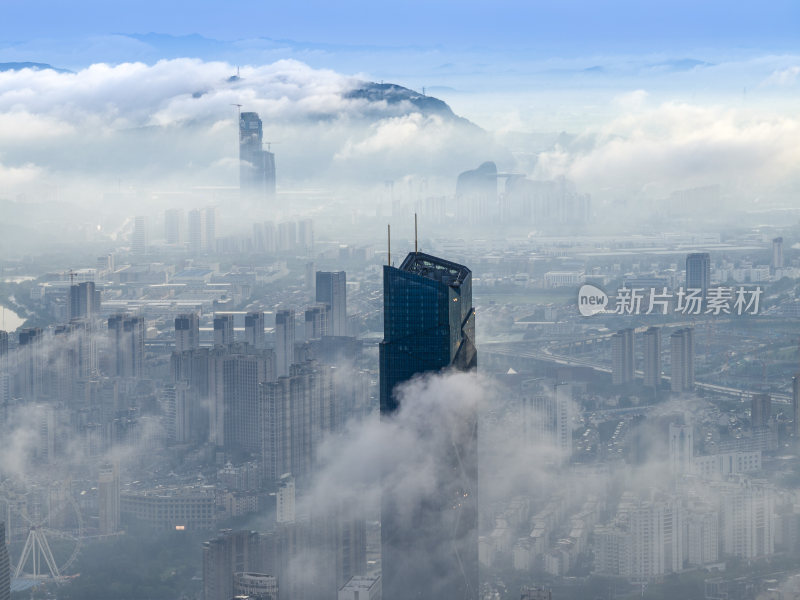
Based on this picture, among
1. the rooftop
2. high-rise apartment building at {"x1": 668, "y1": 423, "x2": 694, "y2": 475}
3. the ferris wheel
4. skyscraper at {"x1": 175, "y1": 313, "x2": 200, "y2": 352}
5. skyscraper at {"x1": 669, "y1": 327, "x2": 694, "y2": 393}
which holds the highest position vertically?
the rooftop

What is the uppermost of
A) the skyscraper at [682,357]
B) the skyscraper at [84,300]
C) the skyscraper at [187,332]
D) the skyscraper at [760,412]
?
the skyscraper at [84,300]

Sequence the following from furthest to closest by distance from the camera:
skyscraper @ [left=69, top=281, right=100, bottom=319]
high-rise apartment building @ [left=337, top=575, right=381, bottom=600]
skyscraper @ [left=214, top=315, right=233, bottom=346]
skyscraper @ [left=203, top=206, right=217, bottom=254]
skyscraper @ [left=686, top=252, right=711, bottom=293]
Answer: skyscraper @ [left=69, top=281, right=100, bottom=319] → skyscraper @ [left=203, top=206, right=217, bottom=254] → skyscraper @ [left=214, top=315, right=233, bottom=346] → skyscraper @ [left=686, top=252, right=711, bottom=293] → high-rise apartment building @ [left=337, top=575, right=381, bottom=600]

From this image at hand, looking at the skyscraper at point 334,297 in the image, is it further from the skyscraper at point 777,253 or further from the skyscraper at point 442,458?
the skyscraper at point 442,458

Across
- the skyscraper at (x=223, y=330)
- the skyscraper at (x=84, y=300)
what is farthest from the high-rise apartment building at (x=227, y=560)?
the skyscraper at (x=84, y=300)

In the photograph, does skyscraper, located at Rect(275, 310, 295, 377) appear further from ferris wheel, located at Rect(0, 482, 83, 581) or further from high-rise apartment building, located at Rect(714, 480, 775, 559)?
high-rise apartment building, located at Rect(714, 480, 775, 559)

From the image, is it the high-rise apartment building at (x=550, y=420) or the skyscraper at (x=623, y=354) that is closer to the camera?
the high-rise apartment building at (x=550, y=420)

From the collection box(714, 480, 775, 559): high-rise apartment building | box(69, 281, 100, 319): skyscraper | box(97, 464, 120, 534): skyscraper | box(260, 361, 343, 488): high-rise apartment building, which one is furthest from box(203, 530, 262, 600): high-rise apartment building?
box(69, 281, 100, 319): skyscraper

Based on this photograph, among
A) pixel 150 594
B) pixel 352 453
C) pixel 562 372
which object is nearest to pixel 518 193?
pixel 562 372
